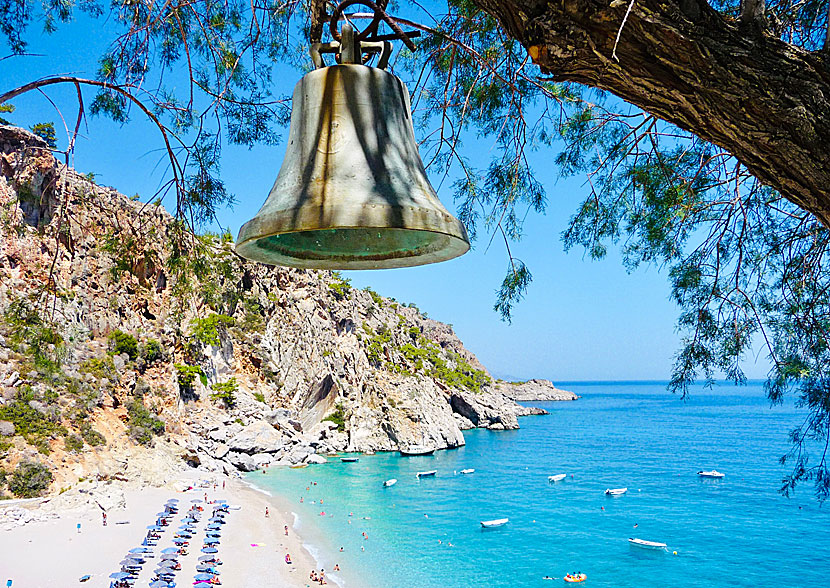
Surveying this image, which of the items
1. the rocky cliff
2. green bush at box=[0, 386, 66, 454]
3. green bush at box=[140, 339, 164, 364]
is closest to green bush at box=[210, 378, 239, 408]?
the rocky cliff

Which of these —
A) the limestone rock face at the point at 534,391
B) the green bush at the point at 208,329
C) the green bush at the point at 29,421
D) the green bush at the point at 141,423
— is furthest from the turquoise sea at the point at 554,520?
the limestone rock face at the point at 534,391

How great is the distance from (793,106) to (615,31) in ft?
1.49

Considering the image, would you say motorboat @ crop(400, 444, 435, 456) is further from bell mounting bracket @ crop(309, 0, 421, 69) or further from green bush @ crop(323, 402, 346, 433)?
bell mounting bracket @ crop(309, 0, 421, 69)

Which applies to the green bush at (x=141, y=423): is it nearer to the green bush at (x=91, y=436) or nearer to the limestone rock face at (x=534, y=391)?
the green bush at (x=91, y=436)

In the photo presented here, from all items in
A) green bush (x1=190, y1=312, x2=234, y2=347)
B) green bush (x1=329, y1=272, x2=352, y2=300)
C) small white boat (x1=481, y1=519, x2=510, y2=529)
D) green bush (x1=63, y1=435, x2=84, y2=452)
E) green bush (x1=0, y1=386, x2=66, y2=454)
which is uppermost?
green bush (x1=329, y1=272, x2=352, y2=300)

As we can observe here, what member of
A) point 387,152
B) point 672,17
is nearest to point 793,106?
point 672,17

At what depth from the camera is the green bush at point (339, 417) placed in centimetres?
3078

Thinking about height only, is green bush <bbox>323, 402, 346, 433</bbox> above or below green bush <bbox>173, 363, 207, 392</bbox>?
below

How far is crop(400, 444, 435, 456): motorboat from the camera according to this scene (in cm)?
3078

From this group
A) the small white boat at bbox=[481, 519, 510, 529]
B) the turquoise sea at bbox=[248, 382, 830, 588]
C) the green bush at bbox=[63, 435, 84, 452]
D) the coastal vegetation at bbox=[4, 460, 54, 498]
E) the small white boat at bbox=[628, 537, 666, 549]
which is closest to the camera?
the coastal vegetation at bbox=[4, 460, 54, 498]

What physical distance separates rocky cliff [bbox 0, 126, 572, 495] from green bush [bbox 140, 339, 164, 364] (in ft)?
0.21

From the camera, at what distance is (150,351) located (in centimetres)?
2372

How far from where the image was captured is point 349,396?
31703 mm

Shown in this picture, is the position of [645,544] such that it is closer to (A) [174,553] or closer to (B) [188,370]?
(A) [174,553]
